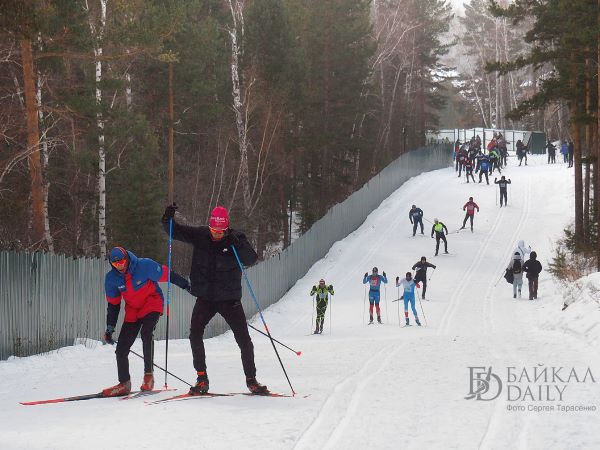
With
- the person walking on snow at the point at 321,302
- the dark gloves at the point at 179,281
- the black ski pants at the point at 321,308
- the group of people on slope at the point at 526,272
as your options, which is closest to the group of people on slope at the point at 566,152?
the group of people on slope at the point at 526,272

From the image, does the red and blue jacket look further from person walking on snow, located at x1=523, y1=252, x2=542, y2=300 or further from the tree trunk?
person walking on snow, located at x1=523, y1=252, x2=542, y2=300

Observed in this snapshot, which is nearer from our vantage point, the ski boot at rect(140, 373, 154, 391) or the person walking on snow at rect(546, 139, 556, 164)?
the ski boot at rect(140, 373, 154, 391)

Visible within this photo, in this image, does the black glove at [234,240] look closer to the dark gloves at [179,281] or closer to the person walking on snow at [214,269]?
the person walking on snow at [214,269]

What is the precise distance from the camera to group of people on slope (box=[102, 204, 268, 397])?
8.04 metres

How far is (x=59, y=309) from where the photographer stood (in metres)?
13.8

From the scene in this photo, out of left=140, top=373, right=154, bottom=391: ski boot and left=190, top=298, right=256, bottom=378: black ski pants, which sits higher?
left=190, top=298, right=256, bottom=378: black ski pants

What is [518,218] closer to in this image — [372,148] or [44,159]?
[44,159]

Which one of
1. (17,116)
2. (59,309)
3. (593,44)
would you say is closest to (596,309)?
(59,309)

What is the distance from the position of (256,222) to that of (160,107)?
23.4ft
